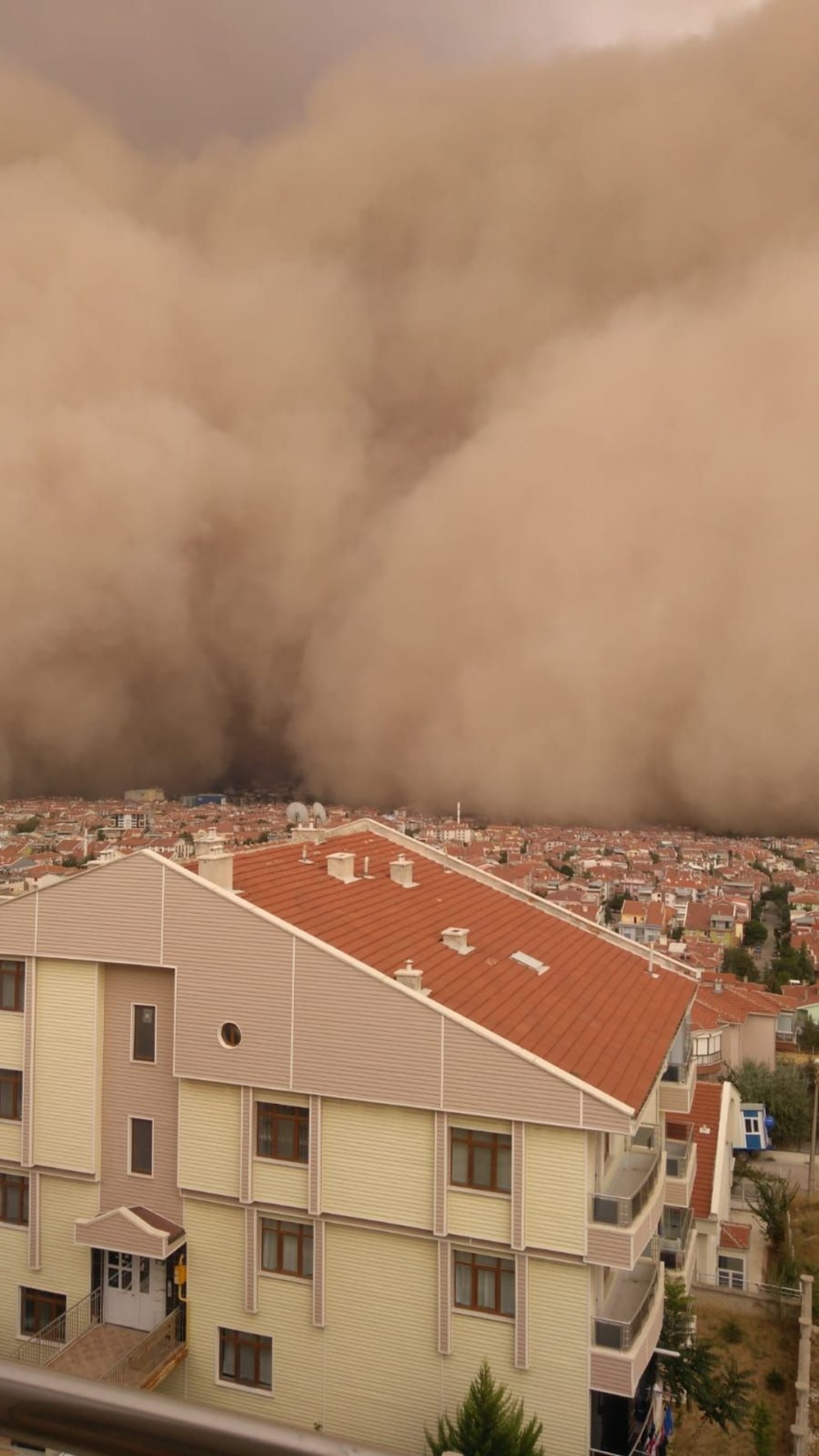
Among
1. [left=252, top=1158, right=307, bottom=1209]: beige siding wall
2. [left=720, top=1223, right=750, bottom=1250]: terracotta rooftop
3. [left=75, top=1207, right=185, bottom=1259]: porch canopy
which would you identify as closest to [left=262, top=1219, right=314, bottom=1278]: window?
[left=252, top=1158, right=307, bottom=1209]: beige siding wall

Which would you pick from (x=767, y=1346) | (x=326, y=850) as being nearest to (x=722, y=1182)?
(x=767, y=1346)

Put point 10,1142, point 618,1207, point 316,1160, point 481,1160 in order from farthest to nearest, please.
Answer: point 10,1142 → point 316,1160 → point 481,1160 → point 618,1207

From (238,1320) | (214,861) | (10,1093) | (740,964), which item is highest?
(214,861)

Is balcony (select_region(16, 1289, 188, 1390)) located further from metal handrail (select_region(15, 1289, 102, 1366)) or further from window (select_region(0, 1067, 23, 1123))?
window (select_region(0, 1067, 23, 1123))

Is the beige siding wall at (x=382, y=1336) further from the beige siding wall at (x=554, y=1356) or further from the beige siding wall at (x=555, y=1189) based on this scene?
the beige siding wall at (x=555, y=1189)

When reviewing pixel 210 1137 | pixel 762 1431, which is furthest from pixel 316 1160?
pixel 762 1431

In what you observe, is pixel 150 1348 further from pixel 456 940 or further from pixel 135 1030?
pixel 456 940

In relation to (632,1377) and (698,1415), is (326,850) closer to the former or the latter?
(632,1377)
